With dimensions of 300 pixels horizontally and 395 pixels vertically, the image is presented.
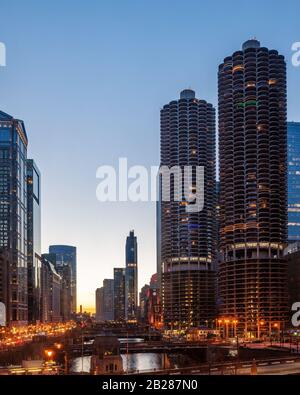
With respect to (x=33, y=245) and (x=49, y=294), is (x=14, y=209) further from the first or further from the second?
(x=49, y=294)

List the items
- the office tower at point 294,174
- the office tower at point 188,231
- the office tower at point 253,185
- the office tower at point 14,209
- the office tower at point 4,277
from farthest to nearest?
1. the office tower at point 294,174
2. the office tower at point 188,231
3. the office tower at point 253,185
4. the office tower at point 4,277
5. the office tower at point 14,209

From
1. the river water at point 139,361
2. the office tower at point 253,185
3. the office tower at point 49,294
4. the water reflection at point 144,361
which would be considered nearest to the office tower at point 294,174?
the office tower at point 253,185

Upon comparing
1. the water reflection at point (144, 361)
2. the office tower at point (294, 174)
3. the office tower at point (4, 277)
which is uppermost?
the office tower at point (294, 174)

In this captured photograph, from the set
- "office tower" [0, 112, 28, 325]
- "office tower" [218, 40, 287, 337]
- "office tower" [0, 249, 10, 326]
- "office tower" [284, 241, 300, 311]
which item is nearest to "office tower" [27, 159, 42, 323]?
"office tower" [0, 112, 28, 325]

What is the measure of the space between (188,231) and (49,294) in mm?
36602

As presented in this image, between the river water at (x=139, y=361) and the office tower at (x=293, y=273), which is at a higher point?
the office tower at (x=293, y=273)

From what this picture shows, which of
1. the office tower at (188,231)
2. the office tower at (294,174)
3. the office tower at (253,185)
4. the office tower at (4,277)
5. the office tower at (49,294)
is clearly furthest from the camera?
the office tower at (49,294)

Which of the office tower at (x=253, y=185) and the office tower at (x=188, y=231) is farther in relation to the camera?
the office tower at (x=188, y=231)

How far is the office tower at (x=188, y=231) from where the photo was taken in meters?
70.0

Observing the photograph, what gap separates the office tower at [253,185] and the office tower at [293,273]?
3.23ft

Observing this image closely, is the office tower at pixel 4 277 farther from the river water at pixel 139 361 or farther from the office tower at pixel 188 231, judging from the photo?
the office tower at pixel 188 231

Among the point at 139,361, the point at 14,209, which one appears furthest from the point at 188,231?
the point at 139,361
